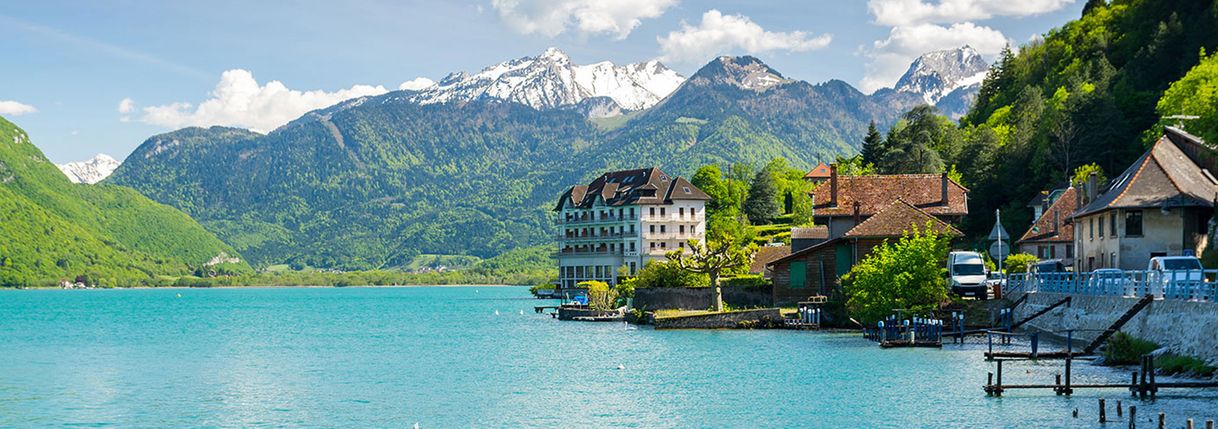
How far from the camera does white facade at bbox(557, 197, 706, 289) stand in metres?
147

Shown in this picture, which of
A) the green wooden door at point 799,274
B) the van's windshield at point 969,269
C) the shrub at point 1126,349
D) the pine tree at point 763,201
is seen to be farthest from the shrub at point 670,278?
the pine tree at point 763,201

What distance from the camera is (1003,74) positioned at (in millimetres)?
155625

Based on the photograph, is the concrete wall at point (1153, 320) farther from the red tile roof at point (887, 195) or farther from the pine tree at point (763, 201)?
the pine tree at point (763, 201)

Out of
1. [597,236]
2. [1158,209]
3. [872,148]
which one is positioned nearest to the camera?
[1158,209]

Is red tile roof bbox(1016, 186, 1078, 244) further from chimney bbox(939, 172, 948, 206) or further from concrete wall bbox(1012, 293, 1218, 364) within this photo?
concrete wall bbox(1012, 293, 1218, 364)

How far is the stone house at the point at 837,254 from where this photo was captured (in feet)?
238

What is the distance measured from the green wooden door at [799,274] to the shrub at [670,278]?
32.3 feet

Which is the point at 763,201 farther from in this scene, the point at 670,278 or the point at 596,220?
the point at 670,278

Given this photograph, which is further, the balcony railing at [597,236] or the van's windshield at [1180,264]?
the balcony railing at [597,236]

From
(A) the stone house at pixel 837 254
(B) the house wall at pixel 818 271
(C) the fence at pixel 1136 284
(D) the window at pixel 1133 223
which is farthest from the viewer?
(B) the house wall at pixel 818 271

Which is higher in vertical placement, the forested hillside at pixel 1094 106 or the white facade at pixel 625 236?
the forested hillside at pixel 1094 106

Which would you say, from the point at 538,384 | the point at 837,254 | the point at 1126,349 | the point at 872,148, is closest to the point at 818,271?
the point at 837,254

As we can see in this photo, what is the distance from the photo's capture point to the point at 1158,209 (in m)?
59.5

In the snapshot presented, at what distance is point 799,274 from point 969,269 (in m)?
12.4
